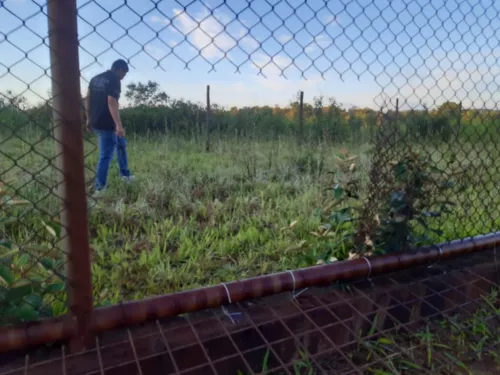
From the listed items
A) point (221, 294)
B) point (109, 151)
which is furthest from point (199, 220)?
point (109, 151)

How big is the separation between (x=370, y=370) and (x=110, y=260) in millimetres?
1334

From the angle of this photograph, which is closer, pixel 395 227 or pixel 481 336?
pixel 481 336

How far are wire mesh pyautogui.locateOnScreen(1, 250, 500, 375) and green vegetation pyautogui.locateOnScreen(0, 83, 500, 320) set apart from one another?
24 centimetres

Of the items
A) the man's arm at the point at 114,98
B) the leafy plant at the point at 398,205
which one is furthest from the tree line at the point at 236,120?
the leafy plant at the point at 398,205

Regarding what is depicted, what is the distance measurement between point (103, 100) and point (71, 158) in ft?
10.0

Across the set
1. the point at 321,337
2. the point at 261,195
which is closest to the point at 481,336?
the point at 321,337

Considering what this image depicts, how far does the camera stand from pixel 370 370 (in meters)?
1.21

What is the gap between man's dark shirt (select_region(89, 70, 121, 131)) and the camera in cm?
344

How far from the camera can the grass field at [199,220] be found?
183 cm

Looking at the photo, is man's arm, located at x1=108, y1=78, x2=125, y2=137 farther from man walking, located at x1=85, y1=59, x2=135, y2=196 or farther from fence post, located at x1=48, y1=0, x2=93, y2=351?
fence post, located at x1=48, y1=0, x2=93, y2=351

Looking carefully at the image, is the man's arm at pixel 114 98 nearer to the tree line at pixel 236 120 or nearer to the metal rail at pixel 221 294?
the tree line at pixel 236 120

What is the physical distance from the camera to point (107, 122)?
13.5 ft

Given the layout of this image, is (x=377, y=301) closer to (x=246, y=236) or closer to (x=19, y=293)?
(x=246, y=236)

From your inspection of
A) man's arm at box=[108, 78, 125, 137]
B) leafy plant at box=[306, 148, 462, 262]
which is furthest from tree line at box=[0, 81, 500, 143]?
leafy plant at box=[306, 148, 462, 262]
